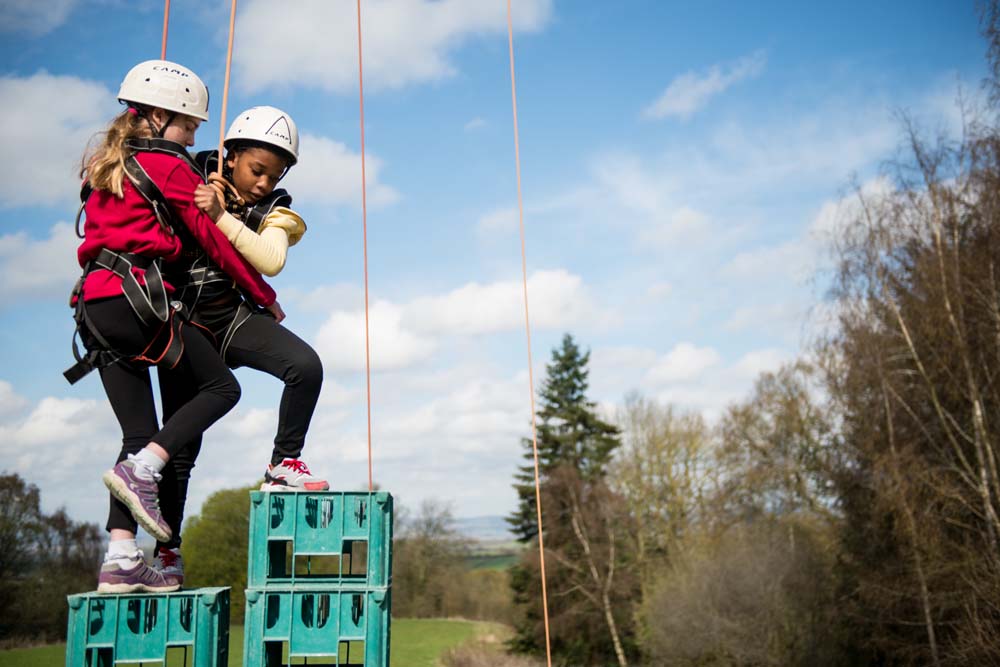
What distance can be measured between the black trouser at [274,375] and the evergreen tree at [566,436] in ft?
101

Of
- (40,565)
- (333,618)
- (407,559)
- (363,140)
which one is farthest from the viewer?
(407,559)

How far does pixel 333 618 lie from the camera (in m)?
3.50

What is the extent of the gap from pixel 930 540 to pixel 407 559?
28.6 meters

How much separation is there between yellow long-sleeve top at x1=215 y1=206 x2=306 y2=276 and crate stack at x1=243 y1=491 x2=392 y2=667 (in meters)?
0.92

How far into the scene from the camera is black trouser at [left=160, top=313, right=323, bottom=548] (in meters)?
3.58

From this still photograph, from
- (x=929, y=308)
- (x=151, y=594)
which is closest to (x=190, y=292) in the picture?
(x=151, y=594)

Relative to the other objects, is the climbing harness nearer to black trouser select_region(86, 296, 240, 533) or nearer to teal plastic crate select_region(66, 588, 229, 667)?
black trouser select_region(86, 296, 240, 533)

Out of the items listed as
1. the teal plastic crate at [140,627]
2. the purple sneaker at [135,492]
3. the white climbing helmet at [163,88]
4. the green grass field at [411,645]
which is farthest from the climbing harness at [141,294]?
the green grass field at [411,645]

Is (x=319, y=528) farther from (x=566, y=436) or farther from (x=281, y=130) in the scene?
(x=566, y=436)

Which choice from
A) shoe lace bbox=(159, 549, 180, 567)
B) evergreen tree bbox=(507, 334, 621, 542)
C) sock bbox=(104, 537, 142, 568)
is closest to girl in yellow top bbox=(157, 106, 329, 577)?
shoe lace bbox=(159, 549, 180, 567)

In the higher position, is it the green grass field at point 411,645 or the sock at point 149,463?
the sock at point 149,463

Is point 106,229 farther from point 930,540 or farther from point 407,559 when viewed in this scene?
point 407,559

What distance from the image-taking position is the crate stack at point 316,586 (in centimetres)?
346

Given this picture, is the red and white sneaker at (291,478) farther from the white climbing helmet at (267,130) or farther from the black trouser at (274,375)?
the white climbing helmet at (267,130)
